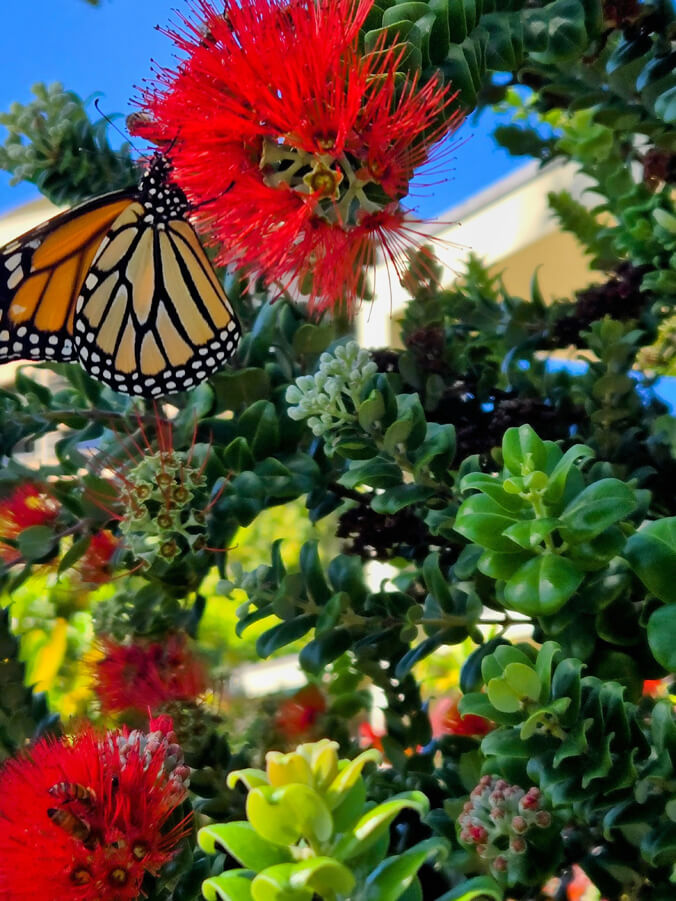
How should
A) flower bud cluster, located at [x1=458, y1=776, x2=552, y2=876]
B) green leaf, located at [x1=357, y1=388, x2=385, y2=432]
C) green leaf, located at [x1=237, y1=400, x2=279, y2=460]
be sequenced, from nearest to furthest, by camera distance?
flower bud cluster, located at [x1=458, y1=776, x2=552, y2=876] → green leaf, located at [x1=357, y1=388, x2=385, y2=432] → green leaf, located at [x1=237, y1=400, x2=279, y2=460]

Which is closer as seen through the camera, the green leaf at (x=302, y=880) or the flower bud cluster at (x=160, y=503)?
the green leaf at (x=302, y=880)

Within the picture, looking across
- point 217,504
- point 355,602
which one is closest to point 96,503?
point 217,504

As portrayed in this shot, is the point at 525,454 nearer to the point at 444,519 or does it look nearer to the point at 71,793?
the point at 444,519

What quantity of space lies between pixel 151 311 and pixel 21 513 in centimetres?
25

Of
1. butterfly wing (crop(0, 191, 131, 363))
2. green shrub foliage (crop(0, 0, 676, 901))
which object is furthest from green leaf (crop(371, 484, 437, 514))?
butterfly wing (crop(0, 191, 131, 363))

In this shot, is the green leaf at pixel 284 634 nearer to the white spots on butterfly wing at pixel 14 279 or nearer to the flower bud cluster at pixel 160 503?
the flower bud cluster at pixel 160 503

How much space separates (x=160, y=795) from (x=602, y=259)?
0.59 metres

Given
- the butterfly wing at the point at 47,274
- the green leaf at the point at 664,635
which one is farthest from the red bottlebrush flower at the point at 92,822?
the butterfly wing at the point at 47,274

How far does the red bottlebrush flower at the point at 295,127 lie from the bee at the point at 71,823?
0.94 ft

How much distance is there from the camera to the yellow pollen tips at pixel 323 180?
0.45m

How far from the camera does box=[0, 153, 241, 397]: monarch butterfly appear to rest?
2.67 ft

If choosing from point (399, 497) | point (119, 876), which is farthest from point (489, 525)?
point (119, 876)

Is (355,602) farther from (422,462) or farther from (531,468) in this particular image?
(531,468)

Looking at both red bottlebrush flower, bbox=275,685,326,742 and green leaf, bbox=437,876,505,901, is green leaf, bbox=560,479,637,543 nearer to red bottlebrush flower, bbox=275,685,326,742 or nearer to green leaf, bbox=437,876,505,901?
green leaf, bbox=437,876,505,901
